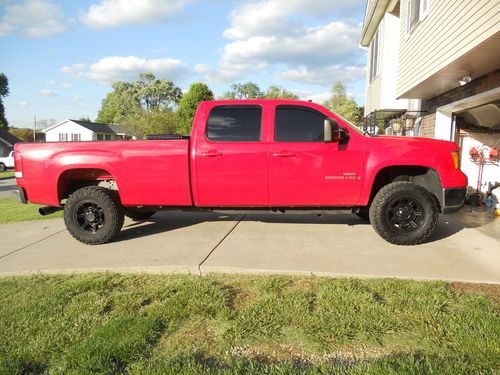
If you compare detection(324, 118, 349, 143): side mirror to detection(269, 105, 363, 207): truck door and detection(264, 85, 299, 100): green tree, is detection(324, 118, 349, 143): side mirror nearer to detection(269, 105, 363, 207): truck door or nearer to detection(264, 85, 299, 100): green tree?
detection(269, 105, 363, 207): truck door

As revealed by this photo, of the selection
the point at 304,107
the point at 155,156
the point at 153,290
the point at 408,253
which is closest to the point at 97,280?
the point at 153,290

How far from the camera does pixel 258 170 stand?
16.3 ft

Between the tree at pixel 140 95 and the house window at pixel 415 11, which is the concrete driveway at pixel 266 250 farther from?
the tree at pixel 140 95

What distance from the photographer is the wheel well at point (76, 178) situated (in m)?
5.25

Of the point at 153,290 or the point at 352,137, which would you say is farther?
the point at 352,137

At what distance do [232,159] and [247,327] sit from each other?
259 cm

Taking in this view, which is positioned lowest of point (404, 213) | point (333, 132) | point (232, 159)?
point (404, 213)

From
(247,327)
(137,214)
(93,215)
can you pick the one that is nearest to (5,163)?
(137,214)

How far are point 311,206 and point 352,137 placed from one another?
1113 millimetres

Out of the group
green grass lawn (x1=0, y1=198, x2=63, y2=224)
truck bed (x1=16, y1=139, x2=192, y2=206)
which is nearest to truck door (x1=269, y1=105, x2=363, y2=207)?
truck bed (x1=16, y1=139, x2=192, y2=206)

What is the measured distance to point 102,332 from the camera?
2.85m

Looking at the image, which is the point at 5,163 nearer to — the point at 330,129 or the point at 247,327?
the point at 330,129

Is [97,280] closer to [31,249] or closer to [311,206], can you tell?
[31,249]

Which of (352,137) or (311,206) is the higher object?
(352,137)
